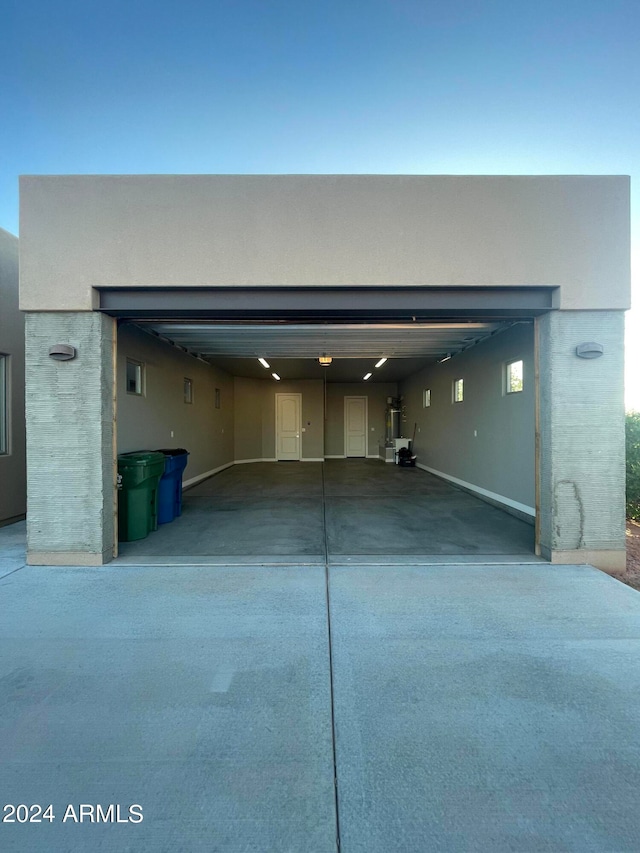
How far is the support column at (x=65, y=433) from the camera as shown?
3.87 meters

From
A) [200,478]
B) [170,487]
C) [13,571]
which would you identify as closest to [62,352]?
[13,571]

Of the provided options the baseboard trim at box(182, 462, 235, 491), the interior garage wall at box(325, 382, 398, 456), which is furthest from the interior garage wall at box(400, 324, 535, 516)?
the baseboard trim at box(182, 462, 235, 491)

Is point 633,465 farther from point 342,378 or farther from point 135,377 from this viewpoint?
point 342,378

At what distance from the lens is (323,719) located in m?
1.88

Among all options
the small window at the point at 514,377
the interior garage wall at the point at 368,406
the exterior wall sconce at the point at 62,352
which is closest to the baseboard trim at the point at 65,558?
the exterior wall sconce at the point at 62,352

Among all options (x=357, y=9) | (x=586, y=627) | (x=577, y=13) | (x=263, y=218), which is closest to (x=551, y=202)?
(x=263, y=218)

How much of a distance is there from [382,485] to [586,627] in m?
6.18

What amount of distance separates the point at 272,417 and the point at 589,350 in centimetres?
1117

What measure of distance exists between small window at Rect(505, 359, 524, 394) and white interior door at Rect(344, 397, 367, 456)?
28.7 ft

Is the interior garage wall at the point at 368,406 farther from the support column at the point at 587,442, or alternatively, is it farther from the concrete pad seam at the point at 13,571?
the concrete pad seam at the point at 13,571

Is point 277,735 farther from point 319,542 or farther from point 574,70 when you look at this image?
point 574,70

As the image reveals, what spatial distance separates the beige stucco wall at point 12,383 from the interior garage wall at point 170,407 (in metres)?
1.64

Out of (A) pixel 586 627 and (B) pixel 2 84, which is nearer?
(A) pixel 586 627

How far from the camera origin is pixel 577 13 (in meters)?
5.48
